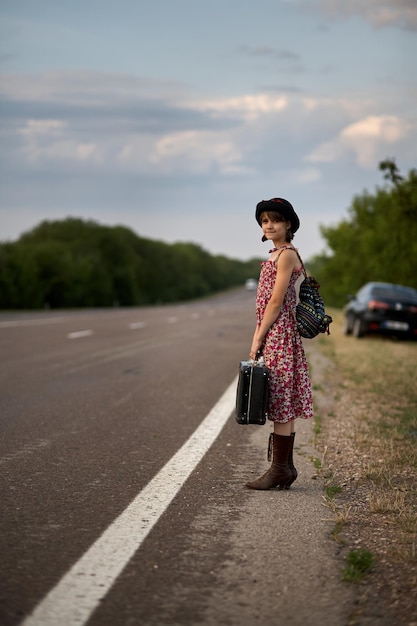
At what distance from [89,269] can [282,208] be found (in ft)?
270

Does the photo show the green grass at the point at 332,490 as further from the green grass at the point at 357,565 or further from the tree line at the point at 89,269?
the tree line at the point at 89,269

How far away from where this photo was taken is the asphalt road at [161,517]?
354 cm

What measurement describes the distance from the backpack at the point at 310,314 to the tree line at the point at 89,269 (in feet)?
205

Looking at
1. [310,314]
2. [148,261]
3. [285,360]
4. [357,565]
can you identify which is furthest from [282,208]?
[148,261]

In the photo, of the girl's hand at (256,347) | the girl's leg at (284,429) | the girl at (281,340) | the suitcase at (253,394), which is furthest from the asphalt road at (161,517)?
the girl's hand at (256,347)

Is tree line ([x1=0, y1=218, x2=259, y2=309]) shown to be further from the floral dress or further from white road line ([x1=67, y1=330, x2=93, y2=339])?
the floral dress

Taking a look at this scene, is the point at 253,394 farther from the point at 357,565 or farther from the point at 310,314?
the point at 357,565

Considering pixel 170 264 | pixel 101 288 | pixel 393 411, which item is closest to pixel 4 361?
pixel 393 411

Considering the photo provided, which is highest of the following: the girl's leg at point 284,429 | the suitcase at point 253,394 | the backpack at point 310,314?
the backpack at point 310,314

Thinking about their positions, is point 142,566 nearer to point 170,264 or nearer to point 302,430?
point 302,430

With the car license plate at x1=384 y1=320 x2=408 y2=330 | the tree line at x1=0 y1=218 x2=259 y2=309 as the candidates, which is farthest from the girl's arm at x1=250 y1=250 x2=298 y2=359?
the tree line at x1=0 y1=218 x2=259 y2=309

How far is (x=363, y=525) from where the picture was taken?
15.6ft

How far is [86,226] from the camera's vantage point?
111688 millimetres

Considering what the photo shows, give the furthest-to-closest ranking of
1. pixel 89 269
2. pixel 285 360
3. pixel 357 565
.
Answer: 1. pixel 89 269
2. pixel 285 360
3. pixel 357 565
